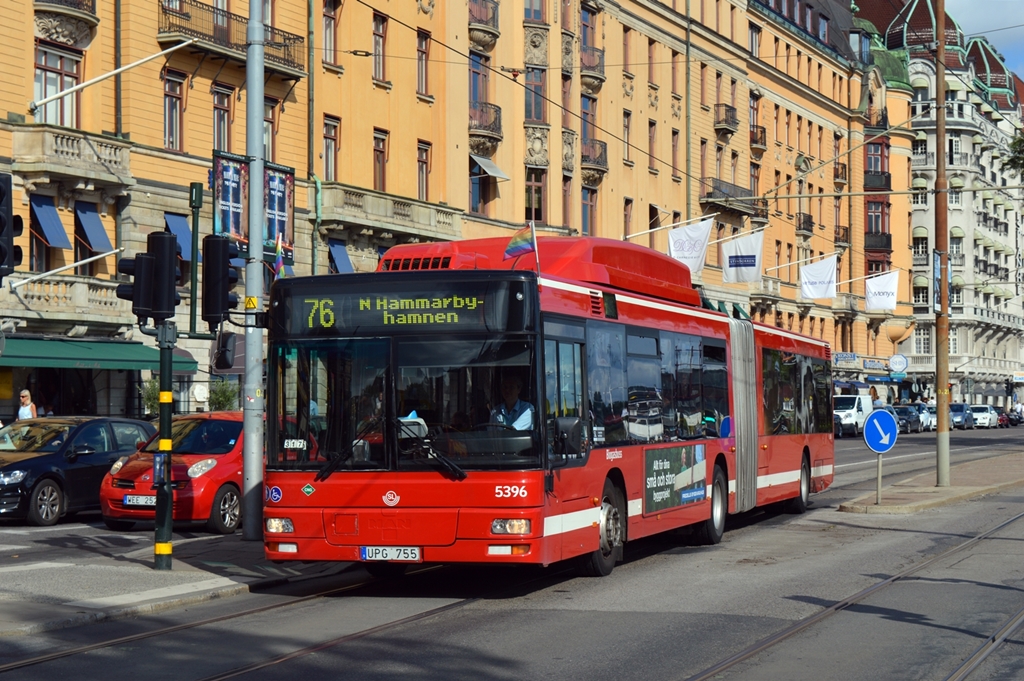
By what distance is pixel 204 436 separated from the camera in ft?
69.2

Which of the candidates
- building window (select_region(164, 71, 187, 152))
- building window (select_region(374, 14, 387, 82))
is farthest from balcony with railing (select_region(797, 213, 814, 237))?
building window (select_region(164, 71, 187, 152))

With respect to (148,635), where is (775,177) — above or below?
above

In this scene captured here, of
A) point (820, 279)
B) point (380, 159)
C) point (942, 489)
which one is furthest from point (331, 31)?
point (942, 489)

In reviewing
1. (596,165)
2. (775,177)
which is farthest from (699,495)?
(775,177)

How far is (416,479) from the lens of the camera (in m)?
12.9

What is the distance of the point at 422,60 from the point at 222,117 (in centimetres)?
900

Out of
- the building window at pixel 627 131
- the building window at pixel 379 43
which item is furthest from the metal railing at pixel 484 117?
the building window at pixel 627 131

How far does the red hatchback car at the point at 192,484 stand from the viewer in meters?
19.8

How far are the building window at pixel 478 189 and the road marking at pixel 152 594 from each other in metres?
35.8

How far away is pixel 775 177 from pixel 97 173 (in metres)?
46.9

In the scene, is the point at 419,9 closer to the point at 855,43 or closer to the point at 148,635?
the point at 148,635

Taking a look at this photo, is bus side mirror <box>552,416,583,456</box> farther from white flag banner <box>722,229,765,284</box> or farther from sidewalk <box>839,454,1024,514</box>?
white flag banner <box>722,229,765,284</box>

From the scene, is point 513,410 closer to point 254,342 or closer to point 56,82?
point 254,342

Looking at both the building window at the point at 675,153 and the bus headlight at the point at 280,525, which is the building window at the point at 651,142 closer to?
the building window at the point at 675,153
